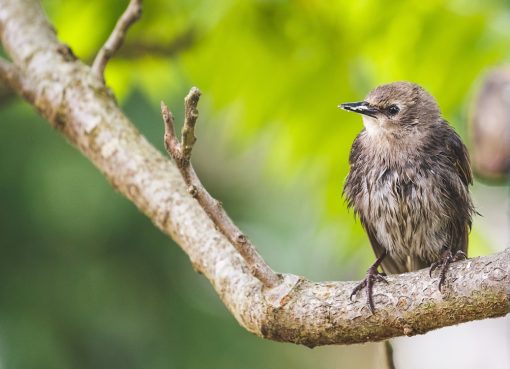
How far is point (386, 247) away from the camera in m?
3.67

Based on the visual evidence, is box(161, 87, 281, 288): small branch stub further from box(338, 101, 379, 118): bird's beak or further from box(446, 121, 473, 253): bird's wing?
box(446, 121, 473, 253): bird's wing

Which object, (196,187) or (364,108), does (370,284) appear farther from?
(364,108)

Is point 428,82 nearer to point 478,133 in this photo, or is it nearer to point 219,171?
point 478,133

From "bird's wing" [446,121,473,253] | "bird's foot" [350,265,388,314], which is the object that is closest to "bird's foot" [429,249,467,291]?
"bird's foot" [350,265,388,314]

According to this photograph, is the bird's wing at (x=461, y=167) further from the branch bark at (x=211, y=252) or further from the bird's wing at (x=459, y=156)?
the branch bark at (x=211, y=252)

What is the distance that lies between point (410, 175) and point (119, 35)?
126cm

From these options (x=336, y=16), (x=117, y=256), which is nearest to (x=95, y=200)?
(x=117, y=256)

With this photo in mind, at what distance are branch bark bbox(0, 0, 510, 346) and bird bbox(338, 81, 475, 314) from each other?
735 mm

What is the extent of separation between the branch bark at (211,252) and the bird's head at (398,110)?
0.75 meters

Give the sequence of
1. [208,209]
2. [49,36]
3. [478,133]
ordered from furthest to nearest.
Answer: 1. [49,36]
2. [478,133]
3. [208,209]

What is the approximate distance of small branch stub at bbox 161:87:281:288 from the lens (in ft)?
8.25

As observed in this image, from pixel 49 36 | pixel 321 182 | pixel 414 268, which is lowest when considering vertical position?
pixel 414 268

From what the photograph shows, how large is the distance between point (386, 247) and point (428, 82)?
0.70 metres

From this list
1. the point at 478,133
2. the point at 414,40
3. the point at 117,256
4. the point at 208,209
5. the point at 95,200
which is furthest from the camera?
the point at 117,256
